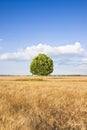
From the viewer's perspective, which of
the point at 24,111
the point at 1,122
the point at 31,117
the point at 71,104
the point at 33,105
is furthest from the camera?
the point at 71,104

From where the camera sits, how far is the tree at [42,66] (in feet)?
271

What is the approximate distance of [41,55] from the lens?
292 feet

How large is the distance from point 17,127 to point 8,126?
166 mm

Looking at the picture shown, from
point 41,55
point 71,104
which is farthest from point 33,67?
point 71,104

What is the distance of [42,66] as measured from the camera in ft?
274

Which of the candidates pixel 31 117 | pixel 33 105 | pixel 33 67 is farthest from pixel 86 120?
pixel 33 67

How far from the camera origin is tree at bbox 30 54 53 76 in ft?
271

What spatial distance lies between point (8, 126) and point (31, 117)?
84cm

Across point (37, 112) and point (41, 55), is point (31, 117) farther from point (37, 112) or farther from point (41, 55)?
point (41, 55)

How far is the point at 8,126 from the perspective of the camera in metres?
5.07

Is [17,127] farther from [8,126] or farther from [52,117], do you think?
[52,117]

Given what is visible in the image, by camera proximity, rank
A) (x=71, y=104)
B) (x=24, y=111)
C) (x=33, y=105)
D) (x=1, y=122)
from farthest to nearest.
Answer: (x=71, y=104), (x=33, y=105), (x=24, y=111), (x=1, y=122)

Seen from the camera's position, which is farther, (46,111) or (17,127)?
(46,111)

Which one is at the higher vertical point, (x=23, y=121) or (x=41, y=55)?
(x=41, y=55)
